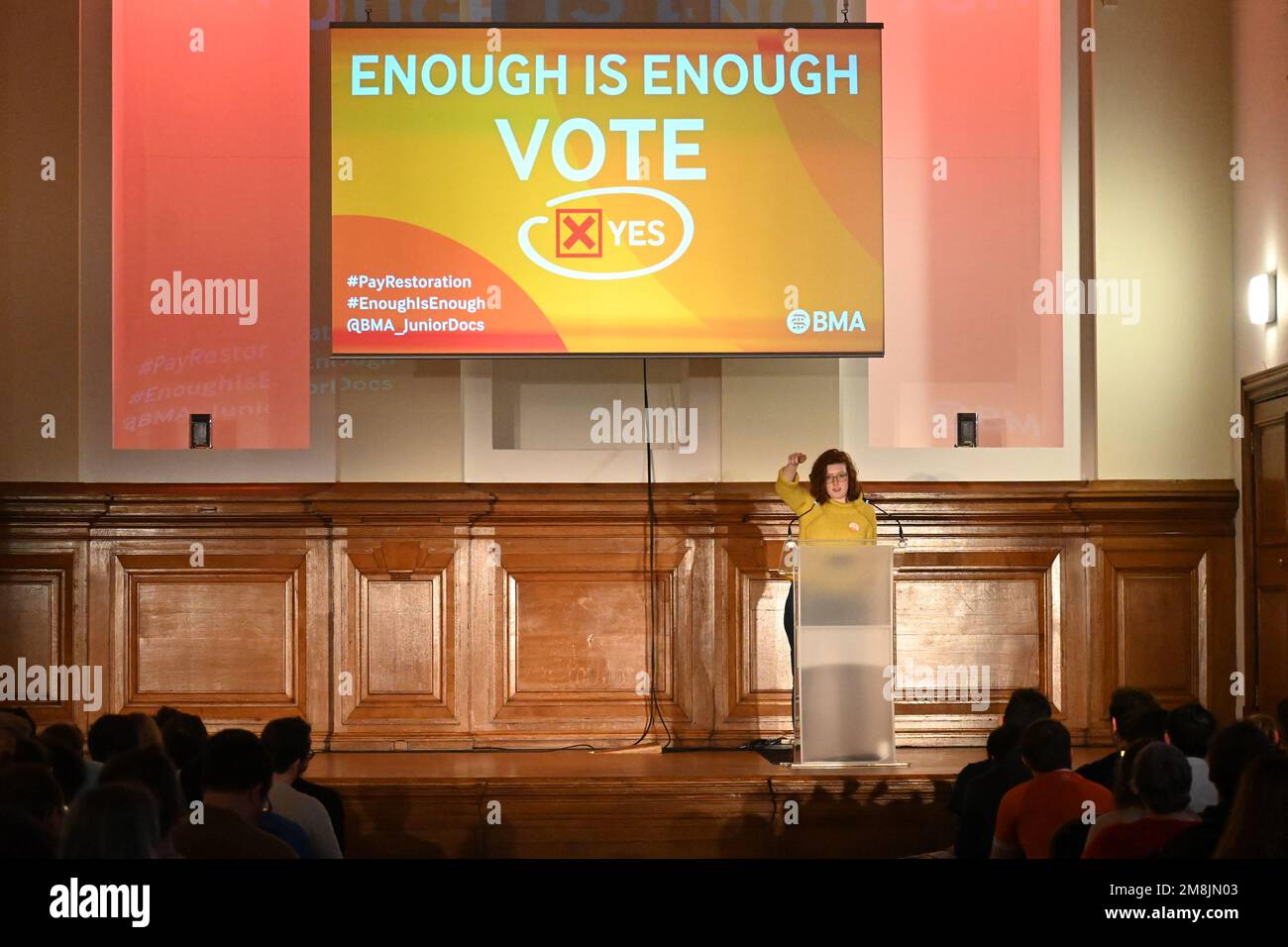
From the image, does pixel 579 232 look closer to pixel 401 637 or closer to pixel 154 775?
pixel 401 637

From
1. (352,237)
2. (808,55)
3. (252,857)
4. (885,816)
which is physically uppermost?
(808,55)

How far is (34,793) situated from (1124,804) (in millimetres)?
2555

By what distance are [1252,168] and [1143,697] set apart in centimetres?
358

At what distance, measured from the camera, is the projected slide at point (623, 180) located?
7238 mm

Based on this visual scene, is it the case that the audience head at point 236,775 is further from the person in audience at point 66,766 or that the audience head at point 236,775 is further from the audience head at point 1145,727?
the audience head at point 1145,727

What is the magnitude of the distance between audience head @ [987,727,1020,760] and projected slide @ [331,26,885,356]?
2.95 meters

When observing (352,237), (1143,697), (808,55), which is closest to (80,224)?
(352,237)

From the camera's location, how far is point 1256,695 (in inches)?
285

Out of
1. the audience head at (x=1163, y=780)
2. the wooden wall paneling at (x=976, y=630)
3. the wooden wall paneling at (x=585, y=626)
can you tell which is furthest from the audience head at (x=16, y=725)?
the wooden wall paneling at (x=976, y=630)

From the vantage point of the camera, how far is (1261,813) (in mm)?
3094

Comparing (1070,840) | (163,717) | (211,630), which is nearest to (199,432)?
(211,630)

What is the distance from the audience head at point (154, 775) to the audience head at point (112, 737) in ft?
2.53

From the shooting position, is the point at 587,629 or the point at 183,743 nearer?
the point at 183,743

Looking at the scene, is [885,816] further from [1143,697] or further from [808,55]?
[808,55]
